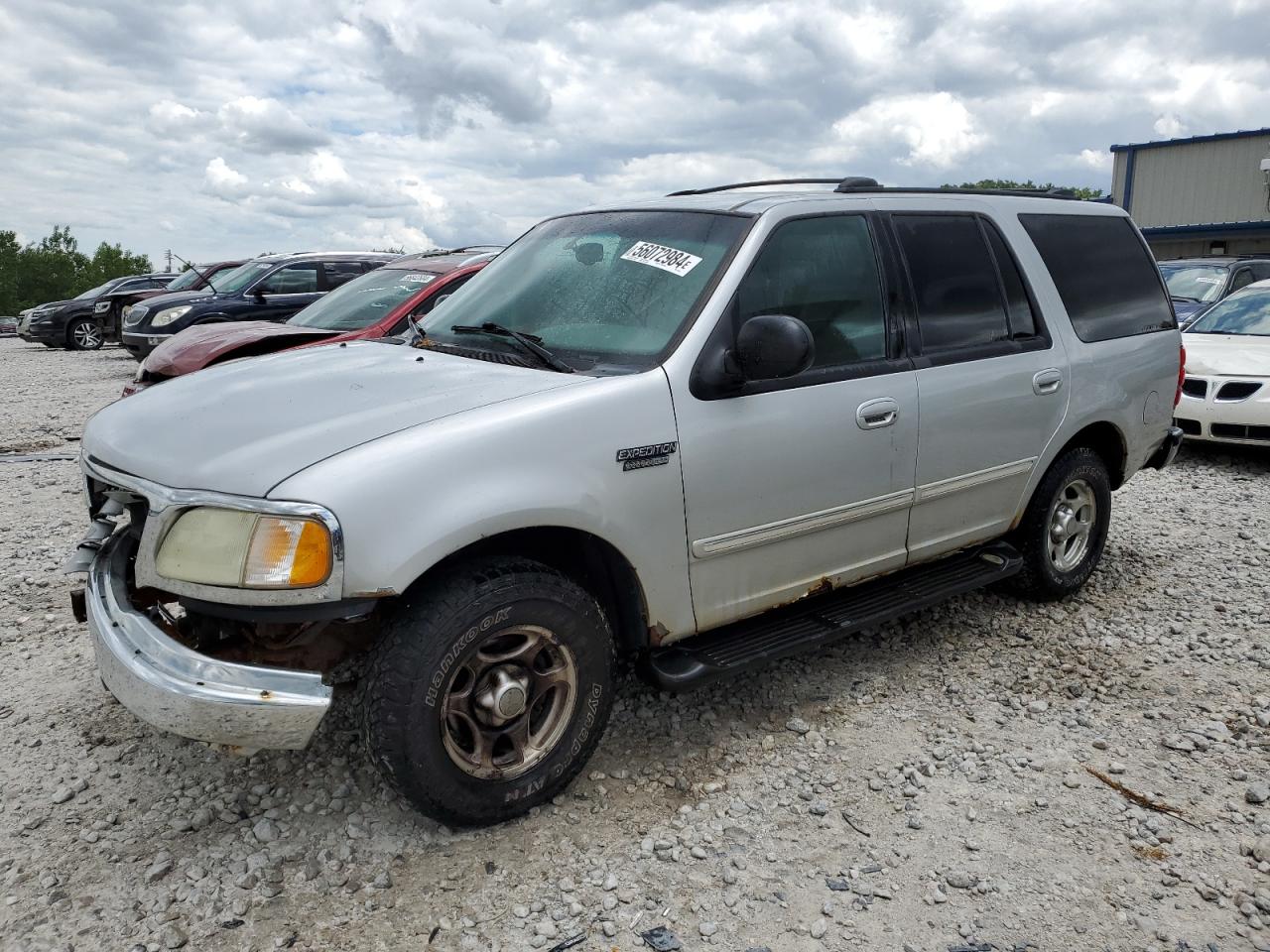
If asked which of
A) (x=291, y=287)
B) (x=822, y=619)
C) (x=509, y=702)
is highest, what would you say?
(x=291, y=287)

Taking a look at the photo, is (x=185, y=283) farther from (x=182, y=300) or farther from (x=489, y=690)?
(x=489, y=690)

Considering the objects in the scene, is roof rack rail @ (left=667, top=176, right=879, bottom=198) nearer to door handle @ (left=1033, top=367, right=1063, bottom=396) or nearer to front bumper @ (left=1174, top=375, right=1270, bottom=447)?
door handle @ (left=1033, top=367, right=1063, bottom=396)

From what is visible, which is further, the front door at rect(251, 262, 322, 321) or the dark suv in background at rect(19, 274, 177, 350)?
the dark suv in background at rect(19, 274, 177, 350)

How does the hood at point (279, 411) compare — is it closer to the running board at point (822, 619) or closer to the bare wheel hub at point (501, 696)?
the bare wheel hub at point (501, 696)

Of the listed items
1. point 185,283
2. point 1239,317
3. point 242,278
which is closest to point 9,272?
point 185,283

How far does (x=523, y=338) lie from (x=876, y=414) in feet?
4.19

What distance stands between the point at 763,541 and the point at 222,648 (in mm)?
1712

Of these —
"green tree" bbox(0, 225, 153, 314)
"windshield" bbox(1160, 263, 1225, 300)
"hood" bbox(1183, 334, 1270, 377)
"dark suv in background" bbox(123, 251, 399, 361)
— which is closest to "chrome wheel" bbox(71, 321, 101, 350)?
"dark suv in background" bbox(123, 251, 399, 361)

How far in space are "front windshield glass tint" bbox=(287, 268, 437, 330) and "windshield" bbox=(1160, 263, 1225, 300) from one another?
8.97 m

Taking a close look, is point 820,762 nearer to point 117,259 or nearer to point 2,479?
point 2,479

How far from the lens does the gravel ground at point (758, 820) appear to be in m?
2.60

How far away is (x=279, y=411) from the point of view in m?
2.96

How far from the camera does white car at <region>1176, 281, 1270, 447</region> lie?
25.3 feet

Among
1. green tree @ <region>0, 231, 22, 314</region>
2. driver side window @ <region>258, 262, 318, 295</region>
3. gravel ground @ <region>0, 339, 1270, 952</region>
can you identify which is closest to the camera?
gravel ground @ <region>0, 339, 1270, 952</region>
